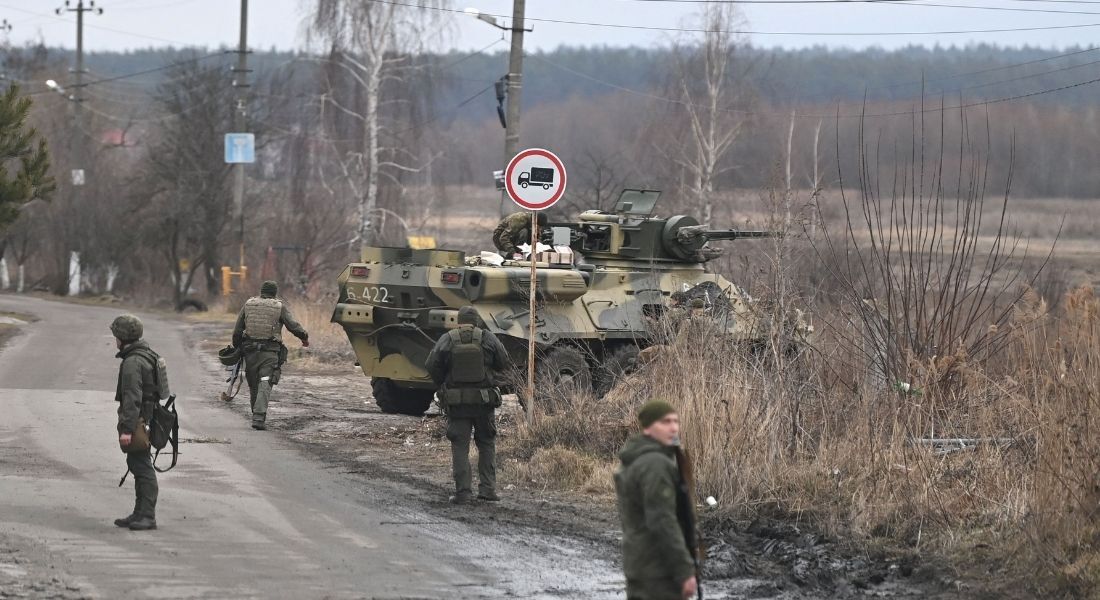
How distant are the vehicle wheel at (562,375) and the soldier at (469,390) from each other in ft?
6.56

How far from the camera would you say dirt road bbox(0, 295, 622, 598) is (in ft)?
27.5

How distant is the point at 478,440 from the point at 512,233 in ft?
19.6

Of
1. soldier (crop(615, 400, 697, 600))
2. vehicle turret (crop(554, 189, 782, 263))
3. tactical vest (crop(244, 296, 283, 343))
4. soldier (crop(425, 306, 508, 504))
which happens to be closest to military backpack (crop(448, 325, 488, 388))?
soldier (crop(425, 306, 508, 504))

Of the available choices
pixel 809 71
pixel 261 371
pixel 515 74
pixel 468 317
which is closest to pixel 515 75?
pixel 515 74

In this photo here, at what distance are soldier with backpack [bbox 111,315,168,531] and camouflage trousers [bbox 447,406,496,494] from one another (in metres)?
2.42

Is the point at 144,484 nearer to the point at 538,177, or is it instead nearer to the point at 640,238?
the point at 538,177

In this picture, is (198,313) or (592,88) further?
(592,88)

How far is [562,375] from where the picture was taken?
15.9 m

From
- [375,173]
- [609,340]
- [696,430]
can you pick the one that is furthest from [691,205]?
[696,430]

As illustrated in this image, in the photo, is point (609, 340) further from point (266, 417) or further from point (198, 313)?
point (198, 313)

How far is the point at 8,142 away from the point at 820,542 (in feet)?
52.3

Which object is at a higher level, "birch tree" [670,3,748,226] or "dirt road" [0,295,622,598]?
"birch tree" [670,3,748,226]

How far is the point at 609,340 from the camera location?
55.9ft

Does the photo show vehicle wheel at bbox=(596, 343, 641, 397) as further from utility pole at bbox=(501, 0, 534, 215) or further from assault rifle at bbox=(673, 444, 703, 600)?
assault rifle at bbox=(673, 444, 703, 600)
